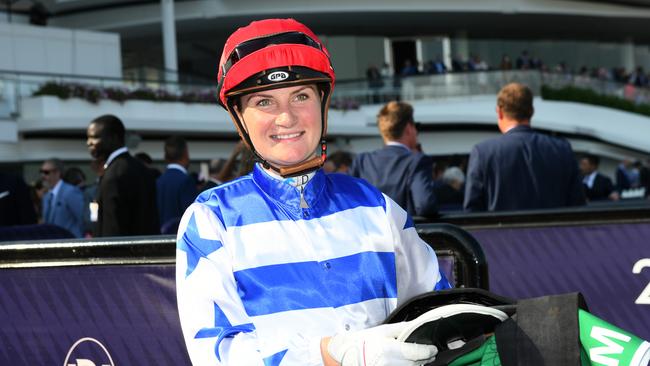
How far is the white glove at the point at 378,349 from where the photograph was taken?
5.33 feet

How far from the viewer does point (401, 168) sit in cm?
503

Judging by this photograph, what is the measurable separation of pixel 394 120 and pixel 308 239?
3.49 meters

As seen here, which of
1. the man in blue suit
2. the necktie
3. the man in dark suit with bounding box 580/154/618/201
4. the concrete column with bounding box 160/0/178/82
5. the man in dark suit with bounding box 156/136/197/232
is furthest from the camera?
the concrete column with bounding box 160/0/178/82

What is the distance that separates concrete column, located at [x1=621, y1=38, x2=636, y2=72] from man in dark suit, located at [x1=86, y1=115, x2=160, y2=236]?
119ft

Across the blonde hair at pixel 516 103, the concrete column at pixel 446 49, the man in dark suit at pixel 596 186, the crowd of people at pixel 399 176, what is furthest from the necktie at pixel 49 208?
the concrete column at pixel 446 49

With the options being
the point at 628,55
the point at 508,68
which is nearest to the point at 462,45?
the point at 508,68

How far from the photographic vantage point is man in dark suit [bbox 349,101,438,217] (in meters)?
4.84

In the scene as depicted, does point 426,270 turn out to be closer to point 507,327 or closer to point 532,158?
point 507,327

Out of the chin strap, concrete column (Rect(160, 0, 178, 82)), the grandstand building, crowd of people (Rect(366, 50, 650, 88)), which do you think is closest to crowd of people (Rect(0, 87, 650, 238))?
the chin strap

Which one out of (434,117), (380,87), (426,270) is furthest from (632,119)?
(426,270)

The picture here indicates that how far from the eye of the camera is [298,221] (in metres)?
1.90

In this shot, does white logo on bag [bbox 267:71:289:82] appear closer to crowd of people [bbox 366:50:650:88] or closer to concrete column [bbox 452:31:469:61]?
crowd of people [bbox 366:50:650:88]

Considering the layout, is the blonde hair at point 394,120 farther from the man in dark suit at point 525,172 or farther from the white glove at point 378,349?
the white glove at point 378,349

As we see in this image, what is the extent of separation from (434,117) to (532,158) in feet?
78.0
